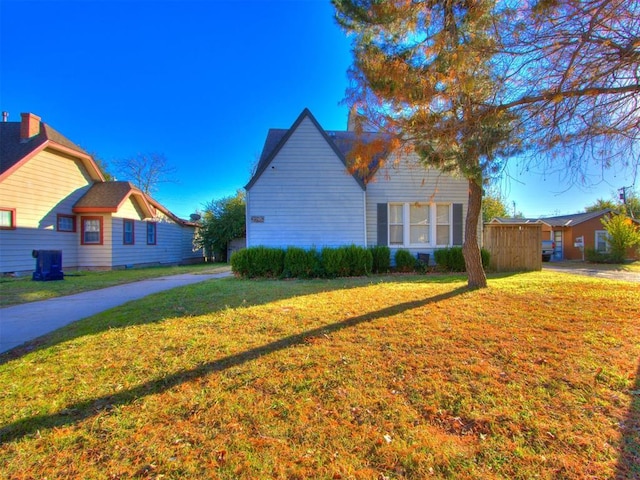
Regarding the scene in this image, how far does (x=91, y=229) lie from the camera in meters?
14.6

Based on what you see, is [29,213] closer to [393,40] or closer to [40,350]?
[40,350]

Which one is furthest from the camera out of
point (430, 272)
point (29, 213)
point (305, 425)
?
point (29, 213)

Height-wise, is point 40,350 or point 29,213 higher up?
point 29,213

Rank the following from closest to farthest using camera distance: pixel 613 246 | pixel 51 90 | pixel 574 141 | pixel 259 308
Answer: pixel 574 141 < pixel 259 308 < pixel 51 90 < pixel 613 246

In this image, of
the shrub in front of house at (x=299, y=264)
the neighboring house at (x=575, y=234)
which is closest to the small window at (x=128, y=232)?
the shrub in front of house at (x=299, y=264)

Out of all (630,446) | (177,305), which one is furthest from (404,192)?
(630,446)

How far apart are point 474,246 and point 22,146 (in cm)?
1750

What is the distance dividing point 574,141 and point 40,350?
8067 millimetres

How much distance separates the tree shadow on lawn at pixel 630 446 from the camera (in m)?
1.81

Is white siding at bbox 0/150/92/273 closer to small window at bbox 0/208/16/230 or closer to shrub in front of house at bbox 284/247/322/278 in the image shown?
small window at bbox 0/208/16/230

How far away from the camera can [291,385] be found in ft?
9.19

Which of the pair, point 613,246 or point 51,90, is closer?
point 51,90

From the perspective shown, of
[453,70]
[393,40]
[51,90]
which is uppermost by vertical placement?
[51,90]

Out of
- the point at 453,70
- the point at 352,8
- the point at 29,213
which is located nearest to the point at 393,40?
the point at 352,8
